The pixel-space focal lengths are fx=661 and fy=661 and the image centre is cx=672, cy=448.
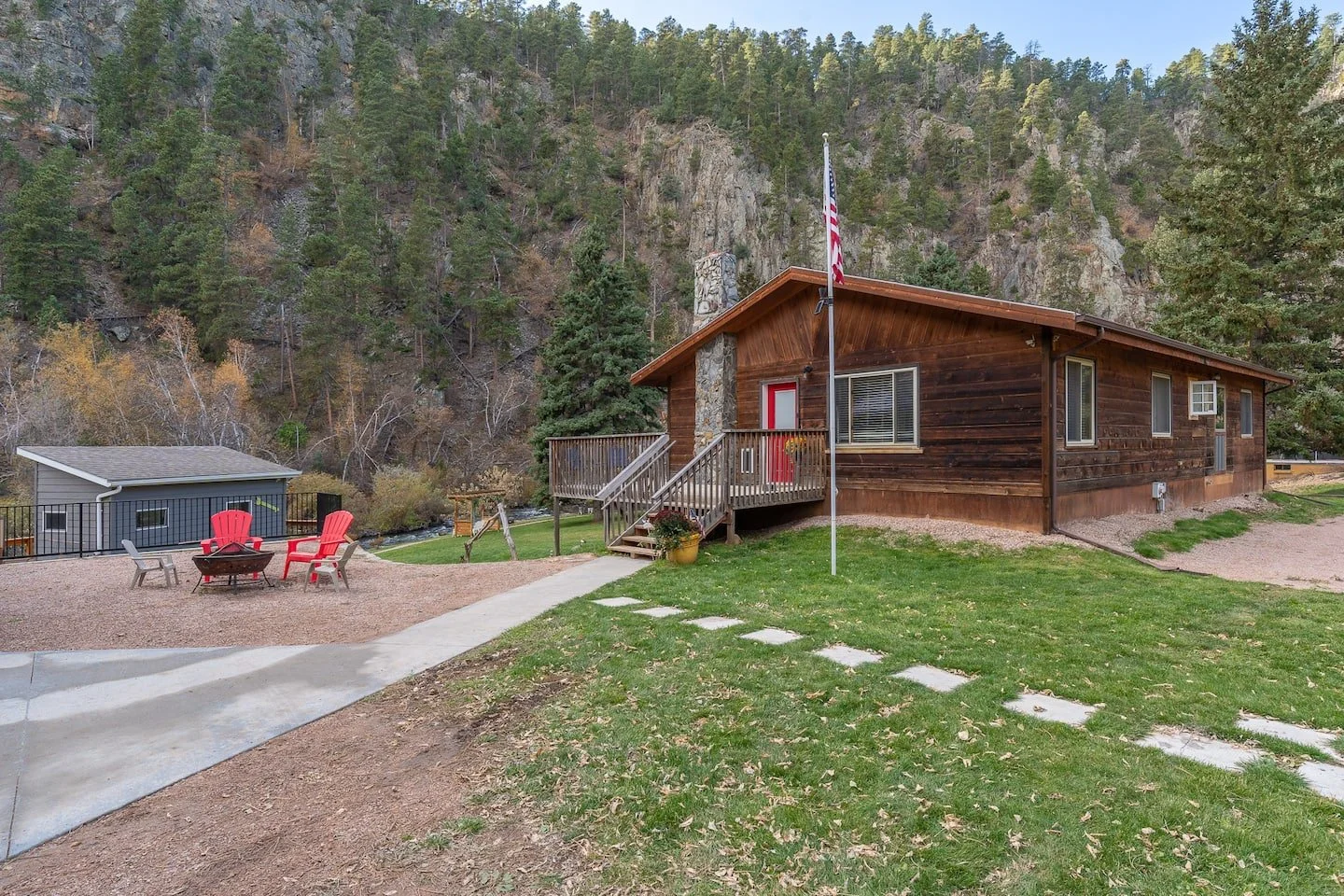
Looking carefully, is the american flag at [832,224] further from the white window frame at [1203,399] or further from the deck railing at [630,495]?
the white window frame at [1203,399]

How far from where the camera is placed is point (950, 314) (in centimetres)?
1005

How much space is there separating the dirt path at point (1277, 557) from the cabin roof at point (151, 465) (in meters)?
21.5

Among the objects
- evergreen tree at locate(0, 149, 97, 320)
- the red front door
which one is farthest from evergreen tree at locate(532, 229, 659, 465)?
evergreen tree at locate(0, 149, 97, 320)

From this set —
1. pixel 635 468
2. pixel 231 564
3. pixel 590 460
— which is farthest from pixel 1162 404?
pixel 231 564

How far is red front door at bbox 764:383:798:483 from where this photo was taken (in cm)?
1098

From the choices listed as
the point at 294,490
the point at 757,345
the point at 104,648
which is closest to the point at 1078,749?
the point at 104,648

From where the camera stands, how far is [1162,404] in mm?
12758

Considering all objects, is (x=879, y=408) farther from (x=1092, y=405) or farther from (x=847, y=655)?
(x=847, y=655)

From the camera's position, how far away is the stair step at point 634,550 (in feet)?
31.0

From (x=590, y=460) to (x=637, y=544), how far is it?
9.61 feet

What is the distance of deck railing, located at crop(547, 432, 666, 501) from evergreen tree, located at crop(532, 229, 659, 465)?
308 inches

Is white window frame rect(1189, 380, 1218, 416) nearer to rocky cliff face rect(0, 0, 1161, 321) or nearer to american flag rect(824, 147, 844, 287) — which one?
american flag rect(824, 147, 844, 287)

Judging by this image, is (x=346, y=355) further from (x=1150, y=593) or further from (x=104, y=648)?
(x=1150, y=593)

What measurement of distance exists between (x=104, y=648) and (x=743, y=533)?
8313 mm
